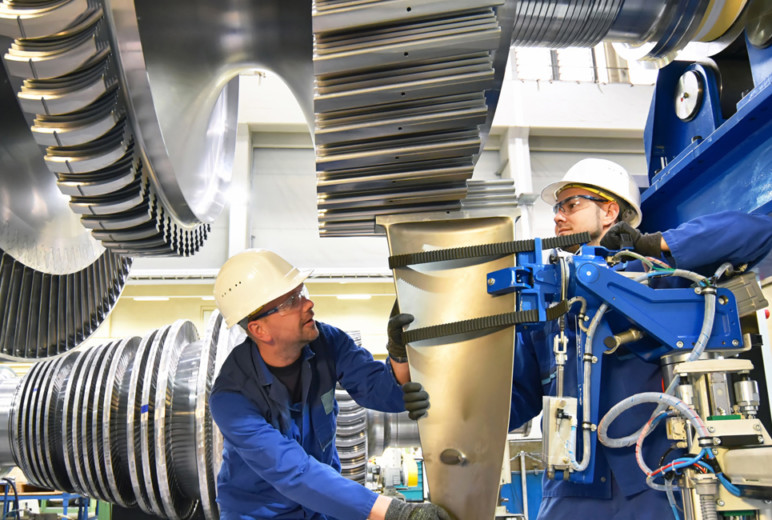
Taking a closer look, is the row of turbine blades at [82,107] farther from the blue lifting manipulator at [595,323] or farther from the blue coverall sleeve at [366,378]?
the blue lifting manipulator at [595,323]

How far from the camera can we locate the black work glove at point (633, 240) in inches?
66.2

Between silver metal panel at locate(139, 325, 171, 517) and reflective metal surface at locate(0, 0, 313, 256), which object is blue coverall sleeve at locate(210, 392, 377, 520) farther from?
silver metal panel at locate(139, 325, 171, 517)

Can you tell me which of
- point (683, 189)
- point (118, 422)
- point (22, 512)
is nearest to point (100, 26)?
point (683, 189)

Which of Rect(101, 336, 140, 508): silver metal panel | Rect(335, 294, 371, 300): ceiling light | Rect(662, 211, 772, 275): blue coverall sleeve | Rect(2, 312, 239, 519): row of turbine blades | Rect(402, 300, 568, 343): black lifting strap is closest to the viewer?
Rect(402, 300, 568, 343): black lifting strap

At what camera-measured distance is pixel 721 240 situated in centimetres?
159

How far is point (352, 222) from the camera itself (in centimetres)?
169

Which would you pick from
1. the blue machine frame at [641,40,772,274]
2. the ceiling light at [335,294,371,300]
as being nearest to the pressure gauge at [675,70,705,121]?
the blue machine frame at [641,40,772,274]

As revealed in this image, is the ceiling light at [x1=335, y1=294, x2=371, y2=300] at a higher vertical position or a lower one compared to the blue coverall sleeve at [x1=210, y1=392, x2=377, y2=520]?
higher

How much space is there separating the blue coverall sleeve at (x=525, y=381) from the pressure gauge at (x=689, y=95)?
0.93 meters

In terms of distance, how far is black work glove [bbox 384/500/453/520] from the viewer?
4.80 ft

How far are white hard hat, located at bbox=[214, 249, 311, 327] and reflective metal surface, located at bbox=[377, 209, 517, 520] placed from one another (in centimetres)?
75

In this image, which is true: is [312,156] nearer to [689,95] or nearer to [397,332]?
[689,95]

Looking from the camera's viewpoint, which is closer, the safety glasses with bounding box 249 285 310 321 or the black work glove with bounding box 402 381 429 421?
the black work glove with bounding box 402 381 429 421

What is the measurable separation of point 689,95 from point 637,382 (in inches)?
40.6
